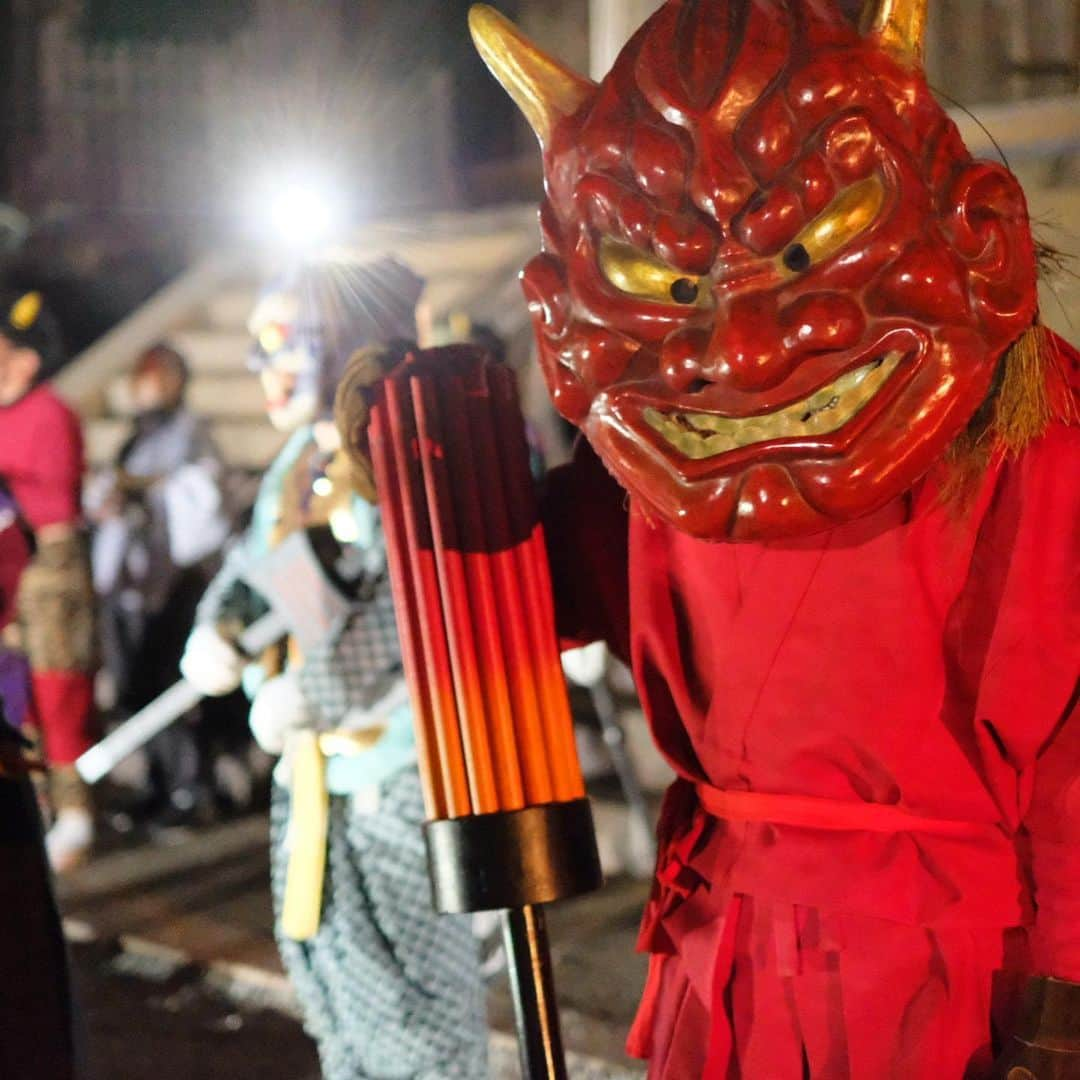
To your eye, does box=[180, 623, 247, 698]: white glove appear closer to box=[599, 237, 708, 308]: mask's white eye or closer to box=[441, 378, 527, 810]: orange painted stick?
box=[441, 378, 527, 810]: orange painted stick

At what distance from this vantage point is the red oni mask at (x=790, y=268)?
3.98 feet

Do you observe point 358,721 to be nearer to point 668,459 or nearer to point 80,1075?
point 80,1075

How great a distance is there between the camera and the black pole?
1.54 metres

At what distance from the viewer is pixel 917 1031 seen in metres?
1.36

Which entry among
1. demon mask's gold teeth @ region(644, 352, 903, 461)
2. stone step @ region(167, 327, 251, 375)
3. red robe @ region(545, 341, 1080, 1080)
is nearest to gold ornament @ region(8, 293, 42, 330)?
stone step @ region(167, 327, 251, 375)

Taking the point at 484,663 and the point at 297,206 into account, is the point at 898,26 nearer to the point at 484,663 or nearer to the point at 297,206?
the point at 484,663

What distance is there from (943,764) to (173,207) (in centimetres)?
927

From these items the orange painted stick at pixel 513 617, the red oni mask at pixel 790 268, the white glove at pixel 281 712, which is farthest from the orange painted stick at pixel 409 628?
the white glove at pixel 281 712

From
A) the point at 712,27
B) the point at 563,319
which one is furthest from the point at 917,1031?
the point at 712,27

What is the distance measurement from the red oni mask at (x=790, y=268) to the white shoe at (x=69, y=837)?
3928 millimetres

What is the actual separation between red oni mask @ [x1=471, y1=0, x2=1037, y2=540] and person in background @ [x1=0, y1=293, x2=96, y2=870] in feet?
11.2

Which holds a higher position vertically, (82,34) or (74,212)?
(82,34)

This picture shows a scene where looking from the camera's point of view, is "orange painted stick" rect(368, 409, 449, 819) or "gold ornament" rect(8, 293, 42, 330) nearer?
"orange painted stick" rect(368, 409, 449, 819)

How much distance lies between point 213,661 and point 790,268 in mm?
1585
